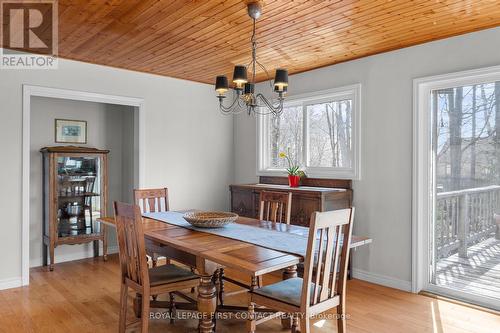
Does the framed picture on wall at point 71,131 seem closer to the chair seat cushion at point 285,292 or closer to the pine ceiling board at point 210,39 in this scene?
the pine ceiling board at point 210,39

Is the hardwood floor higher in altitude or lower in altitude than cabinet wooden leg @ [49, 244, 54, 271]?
lower

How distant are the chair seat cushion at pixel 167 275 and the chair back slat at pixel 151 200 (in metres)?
1.12

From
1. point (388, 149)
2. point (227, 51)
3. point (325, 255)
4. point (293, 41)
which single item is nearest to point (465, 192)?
point (388, 149)

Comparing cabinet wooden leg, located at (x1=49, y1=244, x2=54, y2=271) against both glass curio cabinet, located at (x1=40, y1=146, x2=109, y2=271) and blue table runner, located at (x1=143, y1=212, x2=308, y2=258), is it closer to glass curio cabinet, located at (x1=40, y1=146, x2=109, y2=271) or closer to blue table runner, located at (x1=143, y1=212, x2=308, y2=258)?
glass curio cabinet, located at (x1=40, y1=146, x2=109, y2=271)

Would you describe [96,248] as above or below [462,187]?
below

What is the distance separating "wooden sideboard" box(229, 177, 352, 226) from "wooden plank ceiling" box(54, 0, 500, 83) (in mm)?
1431

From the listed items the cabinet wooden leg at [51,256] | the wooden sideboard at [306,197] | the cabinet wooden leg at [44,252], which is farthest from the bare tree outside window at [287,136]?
the cabinet wooden leg at [44,252]

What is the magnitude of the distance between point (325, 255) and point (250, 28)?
6.76 ft

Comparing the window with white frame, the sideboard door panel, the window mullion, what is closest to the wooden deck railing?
the window with white frame

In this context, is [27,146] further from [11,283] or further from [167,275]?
[167,275]

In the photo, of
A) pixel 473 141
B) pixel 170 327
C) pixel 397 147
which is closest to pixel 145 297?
pixel 170 327

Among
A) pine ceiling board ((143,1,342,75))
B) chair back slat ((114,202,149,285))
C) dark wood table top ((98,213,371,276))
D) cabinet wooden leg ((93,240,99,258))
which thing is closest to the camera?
dark wood table top ((98,213,371,276))

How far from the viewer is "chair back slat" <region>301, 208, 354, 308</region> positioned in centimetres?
205

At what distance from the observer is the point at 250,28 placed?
10.7 ft
